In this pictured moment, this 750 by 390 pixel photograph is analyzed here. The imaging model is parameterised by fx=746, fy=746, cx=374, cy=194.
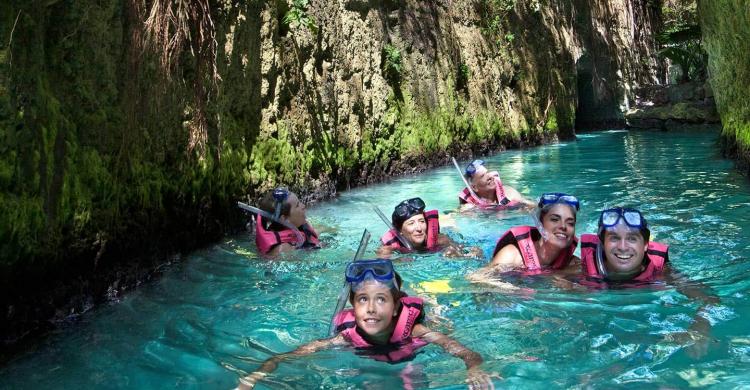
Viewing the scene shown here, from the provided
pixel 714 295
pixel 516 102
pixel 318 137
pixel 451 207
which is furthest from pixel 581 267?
pixel 516 102

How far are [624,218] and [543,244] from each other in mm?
744

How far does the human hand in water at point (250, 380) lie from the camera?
367cm

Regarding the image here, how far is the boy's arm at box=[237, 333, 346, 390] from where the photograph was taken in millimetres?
3770

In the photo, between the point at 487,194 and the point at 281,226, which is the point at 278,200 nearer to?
the point at 281,226

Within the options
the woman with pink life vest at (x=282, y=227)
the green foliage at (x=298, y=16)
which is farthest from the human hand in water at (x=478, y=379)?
the green foliage at (x=298, y=16)

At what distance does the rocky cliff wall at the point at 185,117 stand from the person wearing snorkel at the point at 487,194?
2.33 m

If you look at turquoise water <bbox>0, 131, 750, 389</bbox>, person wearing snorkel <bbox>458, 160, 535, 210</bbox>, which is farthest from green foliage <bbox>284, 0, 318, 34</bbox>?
turquoise water <bbox>0, 131, 750, 389</bbox>

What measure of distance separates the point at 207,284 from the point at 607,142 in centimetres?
1775

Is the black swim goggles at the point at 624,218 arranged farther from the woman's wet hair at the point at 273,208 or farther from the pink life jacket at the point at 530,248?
the woman's wet hair at the point at 273,208

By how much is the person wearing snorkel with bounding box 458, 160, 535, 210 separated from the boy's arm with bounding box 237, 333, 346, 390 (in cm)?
506

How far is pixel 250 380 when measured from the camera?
378 cm

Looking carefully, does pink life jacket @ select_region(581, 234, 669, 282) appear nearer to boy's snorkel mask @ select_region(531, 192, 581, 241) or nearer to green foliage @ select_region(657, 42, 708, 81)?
boy's snorkel mask @ select_region(531, 192, 581, 241)

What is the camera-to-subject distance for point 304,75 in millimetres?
10594

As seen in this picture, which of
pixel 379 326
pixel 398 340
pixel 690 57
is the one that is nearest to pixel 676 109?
pixel 690 57
